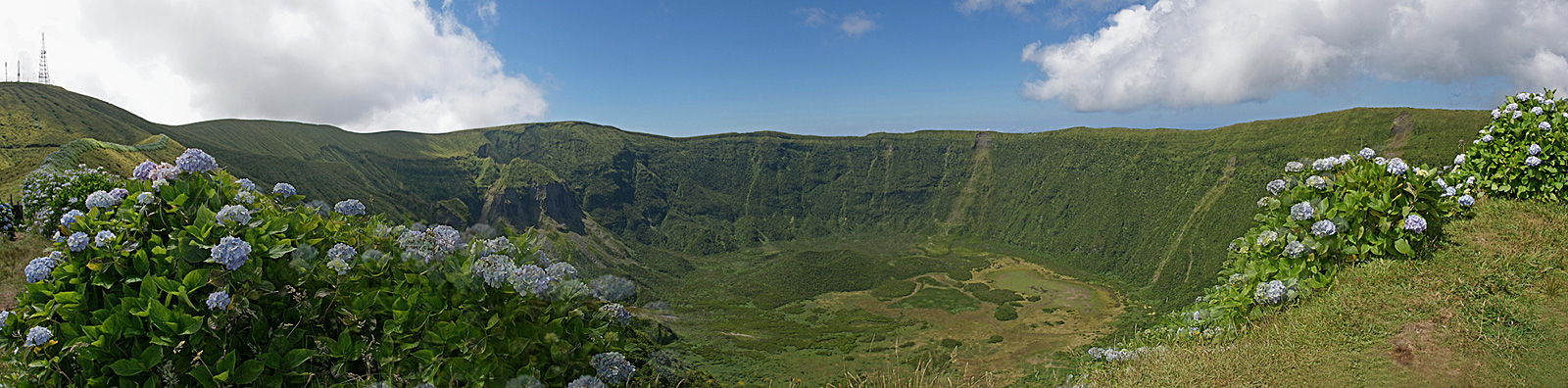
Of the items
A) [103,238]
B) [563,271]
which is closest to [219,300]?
[103,238]

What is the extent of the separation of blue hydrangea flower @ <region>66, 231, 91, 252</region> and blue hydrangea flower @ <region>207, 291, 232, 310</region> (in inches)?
29.1

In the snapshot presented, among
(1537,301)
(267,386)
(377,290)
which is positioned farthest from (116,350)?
(1537,301)

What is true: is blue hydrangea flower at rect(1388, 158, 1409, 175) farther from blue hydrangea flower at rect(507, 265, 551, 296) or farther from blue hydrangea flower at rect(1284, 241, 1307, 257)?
blue hydrangea flower at rect(507, 265, 551, 296)

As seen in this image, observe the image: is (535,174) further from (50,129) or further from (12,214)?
(12,214)

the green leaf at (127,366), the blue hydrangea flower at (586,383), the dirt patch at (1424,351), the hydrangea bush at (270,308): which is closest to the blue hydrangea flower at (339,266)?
the hydrangea bush at (270,308)

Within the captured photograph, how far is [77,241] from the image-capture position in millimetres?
3236

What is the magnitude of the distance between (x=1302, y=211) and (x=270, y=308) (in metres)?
9.24

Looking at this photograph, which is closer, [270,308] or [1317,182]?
[270,308]

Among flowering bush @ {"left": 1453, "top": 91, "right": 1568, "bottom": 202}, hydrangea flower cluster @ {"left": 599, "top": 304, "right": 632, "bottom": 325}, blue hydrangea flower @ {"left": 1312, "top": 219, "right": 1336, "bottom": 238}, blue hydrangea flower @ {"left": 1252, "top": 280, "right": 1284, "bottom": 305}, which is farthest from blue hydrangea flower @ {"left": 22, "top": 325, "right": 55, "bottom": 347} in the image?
flowering bush @ {"left": 1453, "top": 91, "right": 1568, "bottom": 202}

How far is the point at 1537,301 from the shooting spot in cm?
618

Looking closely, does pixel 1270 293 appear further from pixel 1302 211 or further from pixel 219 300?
pixel 219 300

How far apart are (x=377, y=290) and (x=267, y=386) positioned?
2.33 ft

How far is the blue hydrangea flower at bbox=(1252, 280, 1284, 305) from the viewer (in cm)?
683

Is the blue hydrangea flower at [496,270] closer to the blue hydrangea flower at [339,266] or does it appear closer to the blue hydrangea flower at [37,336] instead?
the blue hydrangea flower at [339,266]
